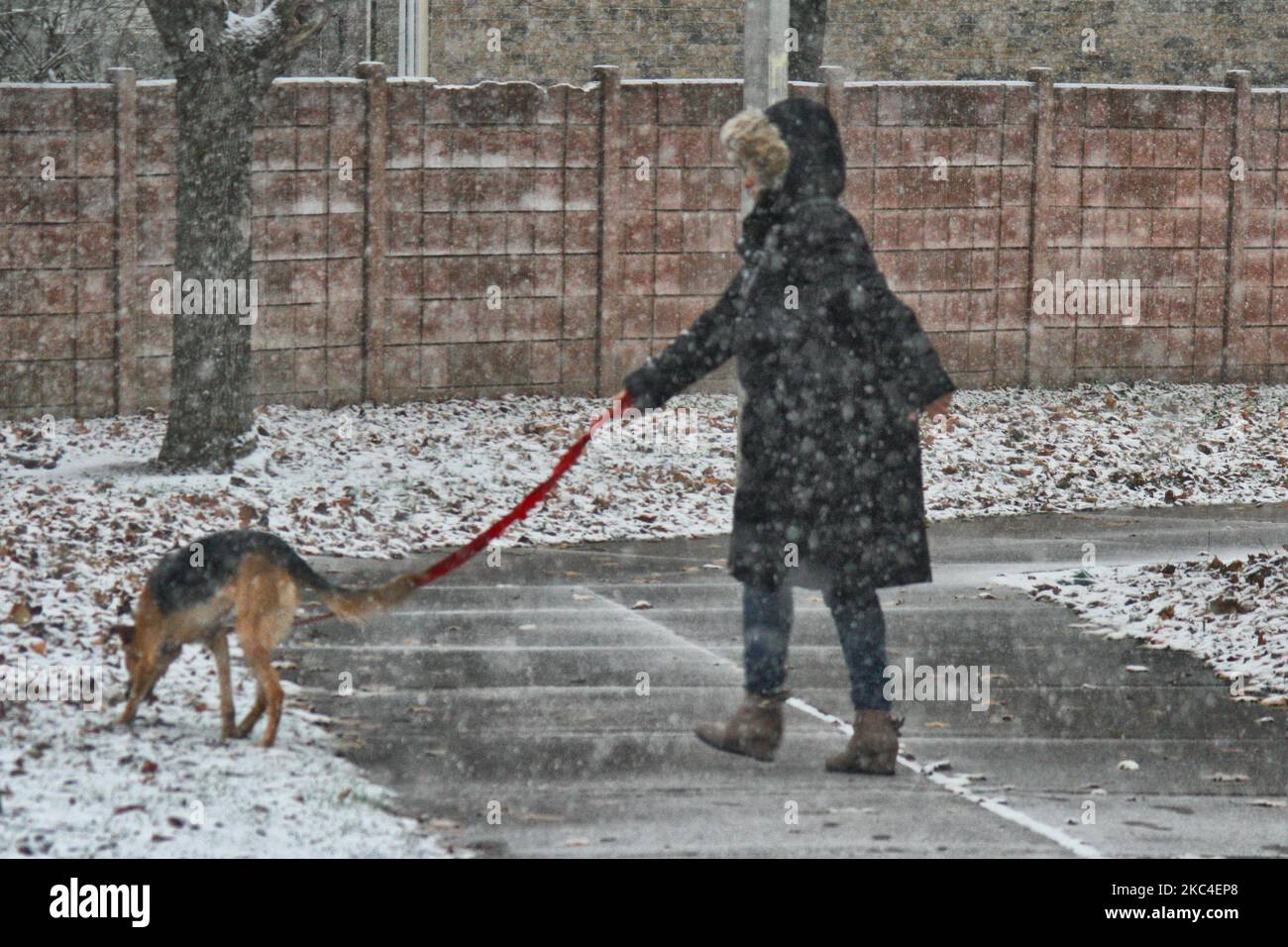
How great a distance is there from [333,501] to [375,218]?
3.79m

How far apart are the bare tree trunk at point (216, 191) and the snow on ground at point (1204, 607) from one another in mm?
4829

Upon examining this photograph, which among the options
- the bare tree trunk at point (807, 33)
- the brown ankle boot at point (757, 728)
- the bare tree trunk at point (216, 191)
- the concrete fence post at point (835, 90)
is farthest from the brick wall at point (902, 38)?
the brown ankle boot at point (757, 728)

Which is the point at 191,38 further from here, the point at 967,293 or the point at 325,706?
the point at 967,293

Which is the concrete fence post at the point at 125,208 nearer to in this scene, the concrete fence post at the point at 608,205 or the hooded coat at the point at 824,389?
the concrete fence post at the point at 608,205

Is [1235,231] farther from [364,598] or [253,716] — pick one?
[253,716]

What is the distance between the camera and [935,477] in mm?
13930

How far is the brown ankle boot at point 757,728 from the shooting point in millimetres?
6863

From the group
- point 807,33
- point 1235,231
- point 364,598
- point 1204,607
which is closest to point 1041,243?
point 1235,231

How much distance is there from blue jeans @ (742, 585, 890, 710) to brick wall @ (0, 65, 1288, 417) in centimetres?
845

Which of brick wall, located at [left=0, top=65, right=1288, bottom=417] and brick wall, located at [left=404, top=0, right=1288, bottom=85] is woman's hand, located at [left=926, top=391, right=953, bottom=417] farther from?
brick wall, located at [left=404, top=0, right=1288, bottom=85]

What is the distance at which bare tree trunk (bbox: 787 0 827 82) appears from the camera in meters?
18.7

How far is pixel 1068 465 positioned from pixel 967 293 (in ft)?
9.51

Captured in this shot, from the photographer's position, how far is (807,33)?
18781mm

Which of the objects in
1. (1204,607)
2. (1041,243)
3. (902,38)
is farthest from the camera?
(902,38)
